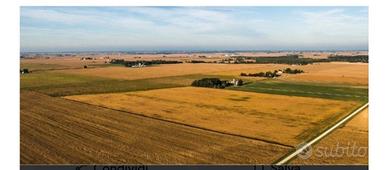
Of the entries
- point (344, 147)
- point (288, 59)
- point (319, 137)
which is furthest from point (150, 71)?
point (344, 147)

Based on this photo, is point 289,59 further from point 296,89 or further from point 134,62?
point 134,62

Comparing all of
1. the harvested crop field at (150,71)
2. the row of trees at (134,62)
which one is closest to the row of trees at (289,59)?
the harvested crop field at (150,71)

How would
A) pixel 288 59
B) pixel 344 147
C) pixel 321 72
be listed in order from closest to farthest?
pixel 344 147 < pixel 288 59 < pixel 321 72

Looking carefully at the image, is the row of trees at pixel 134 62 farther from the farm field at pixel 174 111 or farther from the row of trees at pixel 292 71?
the row of trees at pixel 292 71

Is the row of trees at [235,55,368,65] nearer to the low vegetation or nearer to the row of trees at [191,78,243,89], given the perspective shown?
the low vegetation

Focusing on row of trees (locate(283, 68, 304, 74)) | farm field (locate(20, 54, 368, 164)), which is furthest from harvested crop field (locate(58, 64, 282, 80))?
row of trees (locate(283, 68, 304, 74))

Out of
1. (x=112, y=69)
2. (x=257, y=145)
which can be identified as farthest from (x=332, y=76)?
(x=112, y=69)
